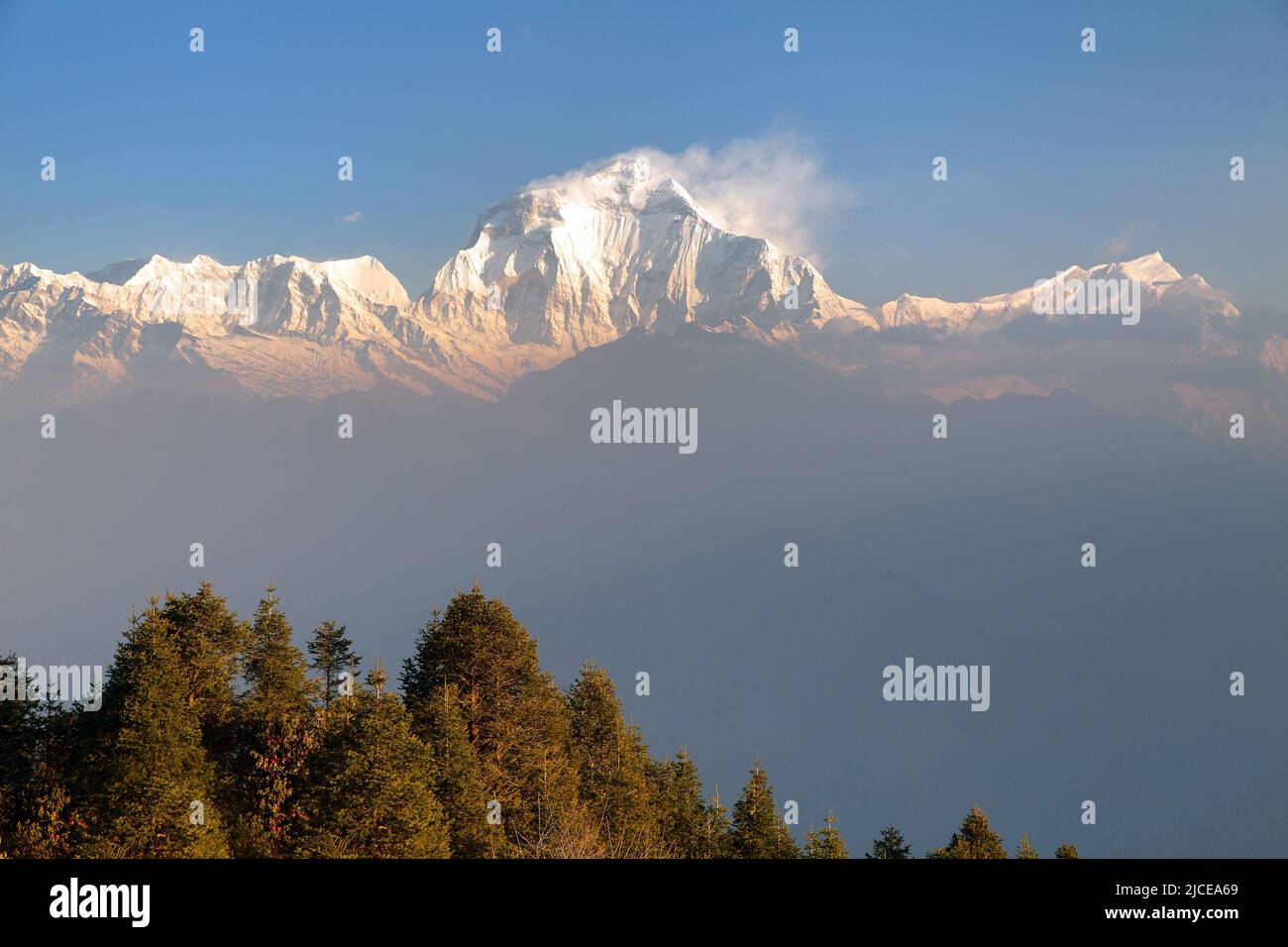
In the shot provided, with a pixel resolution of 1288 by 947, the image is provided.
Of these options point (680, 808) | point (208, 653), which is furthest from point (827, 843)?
point (208, 653)

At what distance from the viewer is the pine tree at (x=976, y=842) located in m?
61.6

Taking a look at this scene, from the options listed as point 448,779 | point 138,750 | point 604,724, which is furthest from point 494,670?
point 138,750

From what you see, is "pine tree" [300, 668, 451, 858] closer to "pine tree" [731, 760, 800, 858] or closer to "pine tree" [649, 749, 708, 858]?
"pine tree" [649, 749, 708, 858]

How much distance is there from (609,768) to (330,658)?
55.0 feet

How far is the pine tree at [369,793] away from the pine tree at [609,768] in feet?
40.2

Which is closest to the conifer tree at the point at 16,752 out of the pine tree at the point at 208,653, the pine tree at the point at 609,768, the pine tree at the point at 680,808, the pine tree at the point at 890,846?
the pine tree at the point at 208,653

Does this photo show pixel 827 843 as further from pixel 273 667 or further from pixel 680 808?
pixel 273 667

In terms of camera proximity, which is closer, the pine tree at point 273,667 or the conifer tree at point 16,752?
the conifer tree at point 16,752

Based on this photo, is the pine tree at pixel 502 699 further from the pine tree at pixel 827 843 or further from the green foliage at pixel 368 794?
the pine tree at pixel 827 843

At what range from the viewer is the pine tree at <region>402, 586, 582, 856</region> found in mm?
52375

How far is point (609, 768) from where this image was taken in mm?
62281

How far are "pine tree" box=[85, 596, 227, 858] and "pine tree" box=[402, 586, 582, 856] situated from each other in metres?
12.2
